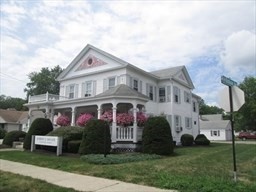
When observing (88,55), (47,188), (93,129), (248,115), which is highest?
(88,55)

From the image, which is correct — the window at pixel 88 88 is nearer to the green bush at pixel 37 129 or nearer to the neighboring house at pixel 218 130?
the green bush at pixel 37 129

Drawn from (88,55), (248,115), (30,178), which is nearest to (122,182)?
(30,178)

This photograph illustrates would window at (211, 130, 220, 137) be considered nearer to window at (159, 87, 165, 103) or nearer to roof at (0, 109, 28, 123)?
window at (159, 87, 165, 103)

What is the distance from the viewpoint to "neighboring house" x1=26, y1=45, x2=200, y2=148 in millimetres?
21822

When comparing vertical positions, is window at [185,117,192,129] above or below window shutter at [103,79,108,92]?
below

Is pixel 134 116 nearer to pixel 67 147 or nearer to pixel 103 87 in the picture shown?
pixel 67 147

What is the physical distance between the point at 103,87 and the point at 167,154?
9.91 meters

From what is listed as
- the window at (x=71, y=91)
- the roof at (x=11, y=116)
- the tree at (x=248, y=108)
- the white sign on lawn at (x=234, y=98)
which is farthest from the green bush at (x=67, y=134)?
the tree at (x=248, y=108)

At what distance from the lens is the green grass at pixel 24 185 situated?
21.6ft

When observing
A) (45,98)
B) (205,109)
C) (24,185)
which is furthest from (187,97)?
(205,109)

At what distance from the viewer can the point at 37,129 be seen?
1859 centimetres

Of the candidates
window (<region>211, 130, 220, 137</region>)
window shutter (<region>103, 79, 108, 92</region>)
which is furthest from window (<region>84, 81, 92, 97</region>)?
window (<region>211, 130, 220, 137</region>)

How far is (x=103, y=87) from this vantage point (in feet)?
76.1

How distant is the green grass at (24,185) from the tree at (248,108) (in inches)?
2067
